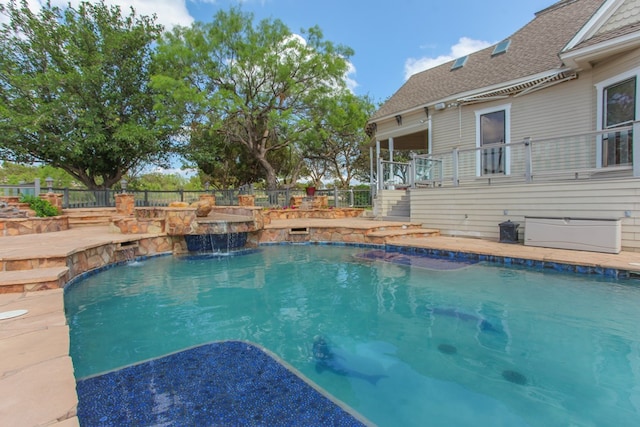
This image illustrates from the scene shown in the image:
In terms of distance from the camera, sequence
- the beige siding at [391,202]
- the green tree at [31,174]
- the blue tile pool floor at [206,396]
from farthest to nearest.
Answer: the green tree at [31,174] < the beige siding at [391,202] < the blue tile pool floor at [206,396]

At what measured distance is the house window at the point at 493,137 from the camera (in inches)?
373

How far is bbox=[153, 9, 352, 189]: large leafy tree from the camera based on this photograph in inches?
655

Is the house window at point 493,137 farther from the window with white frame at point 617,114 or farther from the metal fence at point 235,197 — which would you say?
the metal fence at point 235,197

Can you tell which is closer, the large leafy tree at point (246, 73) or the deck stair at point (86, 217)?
the deck stair at point (86, 217)

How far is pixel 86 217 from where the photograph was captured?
11094 mm

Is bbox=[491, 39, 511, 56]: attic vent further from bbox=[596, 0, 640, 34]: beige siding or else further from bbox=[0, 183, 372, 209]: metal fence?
bbox=[0, 183, 372, 209]: metal fence

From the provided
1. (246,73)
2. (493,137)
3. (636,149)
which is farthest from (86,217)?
(636,149)

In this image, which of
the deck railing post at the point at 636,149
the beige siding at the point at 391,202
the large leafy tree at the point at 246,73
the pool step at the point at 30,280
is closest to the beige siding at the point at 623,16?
the deck railing post at the point at 636,149

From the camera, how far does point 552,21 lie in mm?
10734

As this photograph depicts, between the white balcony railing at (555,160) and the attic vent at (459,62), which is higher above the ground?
the attic vent at (459,62)

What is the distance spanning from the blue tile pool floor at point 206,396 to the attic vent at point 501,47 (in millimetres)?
12717

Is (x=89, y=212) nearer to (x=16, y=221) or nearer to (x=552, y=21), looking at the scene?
(x=16, y=221)

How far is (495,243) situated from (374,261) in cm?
299

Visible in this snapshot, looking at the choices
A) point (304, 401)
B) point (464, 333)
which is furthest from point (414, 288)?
point (304, 401)
